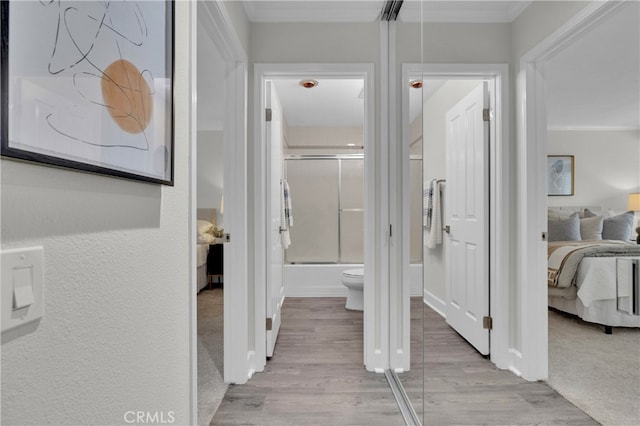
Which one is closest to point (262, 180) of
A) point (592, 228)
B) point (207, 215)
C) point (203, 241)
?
point (592, 228)

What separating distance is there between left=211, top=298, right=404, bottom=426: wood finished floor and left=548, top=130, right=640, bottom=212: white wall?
1544mm

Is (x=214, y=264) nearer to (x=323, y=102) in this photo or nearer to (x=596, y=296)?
(x=323, y=102)

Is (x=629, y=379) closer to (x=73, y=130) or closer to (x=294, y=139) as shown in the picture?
(x=73, y=130)

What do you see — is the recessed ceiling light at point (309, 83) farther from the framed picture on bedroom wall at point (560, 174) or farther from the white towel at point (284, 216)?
the framed picture on bedroom wall at point (560, 174)

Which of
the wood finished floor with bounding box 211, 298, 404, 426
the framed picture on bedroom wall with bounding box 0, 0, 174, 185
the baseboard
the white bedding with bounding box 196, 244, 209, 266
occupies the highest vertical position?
the framed picture on bedroom wall with bounding box 0, 0, 174, 185

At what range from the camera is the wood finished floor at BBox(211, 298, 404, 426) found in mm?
1737

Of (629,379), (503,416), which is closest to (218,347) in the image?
(503,416)

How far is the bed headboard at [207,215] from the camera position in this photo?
5.39 m

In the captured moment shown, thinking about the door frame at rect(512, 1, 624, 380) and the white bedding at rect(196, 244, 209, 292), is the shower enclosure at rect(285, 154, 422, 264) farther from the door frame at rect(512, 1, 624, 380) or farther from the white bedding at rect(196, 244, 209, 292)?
the door frame at rect(512, 1, 624, 380)

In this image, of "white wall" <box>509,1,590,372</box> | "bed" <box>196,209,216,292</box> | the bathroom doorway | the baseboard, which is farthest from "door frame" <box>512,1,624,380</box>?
"bed" <box>196,209,216,292</box>

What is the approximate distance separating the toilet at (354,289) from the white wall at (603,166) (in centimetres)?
291

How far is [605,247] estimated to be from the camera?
0.63 metres

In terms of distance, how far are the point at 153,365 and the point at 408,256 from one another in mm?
1435

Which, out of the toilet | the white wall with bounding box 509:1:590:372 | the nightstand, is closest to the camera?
the white wall with bounding box 509:1:590:372
